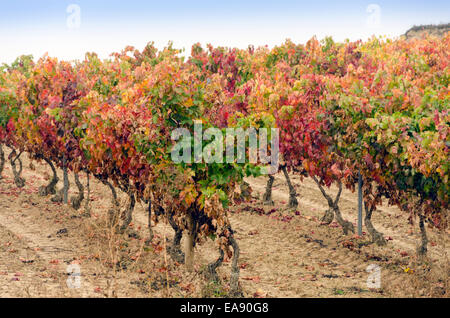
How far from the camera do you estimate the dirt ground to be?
29.4 feet

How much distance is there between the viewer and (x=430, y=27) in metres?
63.0

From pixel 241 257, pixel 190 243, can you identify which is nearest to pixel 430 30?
pixel 241 257

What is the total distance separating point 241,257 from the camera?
36.9 ft

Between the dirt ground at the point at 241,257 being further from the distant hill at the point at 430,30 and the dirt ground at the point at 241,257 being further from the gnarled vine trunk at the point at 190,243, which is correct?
the distant hill at the point at 430,30

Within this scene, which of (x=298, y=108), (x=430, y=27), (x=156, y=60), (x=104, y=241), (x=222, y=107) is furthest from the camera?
(x=430, y=27)

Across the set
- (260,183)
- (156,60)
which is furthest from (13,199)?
(156,60)

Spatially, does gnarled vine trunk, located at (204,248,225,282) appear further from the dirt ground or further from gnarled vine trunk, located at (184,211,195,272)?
gnarled vine trunk, located at (184,211,195,272)

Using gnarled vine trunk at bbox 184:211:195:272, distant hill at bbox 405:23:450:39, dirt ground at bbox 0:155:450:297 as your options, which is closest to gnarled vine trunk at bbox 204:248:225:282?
dirt ground at bbox 0:155:450:297

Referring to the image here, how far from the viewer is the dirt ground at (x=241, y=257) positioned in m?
8.95

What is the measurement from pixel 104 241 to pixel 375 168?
21.1 feet

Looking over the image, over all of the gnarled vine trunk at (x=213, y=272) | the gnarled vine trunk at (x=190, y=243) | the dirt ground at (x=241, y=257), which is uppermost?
the gnarled vine trunk at (x=190, y=243)

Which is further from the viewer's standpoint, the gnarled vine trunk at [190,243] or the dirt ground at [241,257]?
the gnarled vine trunk at [190,243]

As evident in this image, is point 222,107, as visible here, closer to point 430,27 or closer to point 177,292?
point 177,292

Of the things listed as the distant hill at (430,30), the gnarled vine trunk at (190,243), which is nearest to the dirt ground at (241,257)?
the gnarled vine trunk at (190,243)
